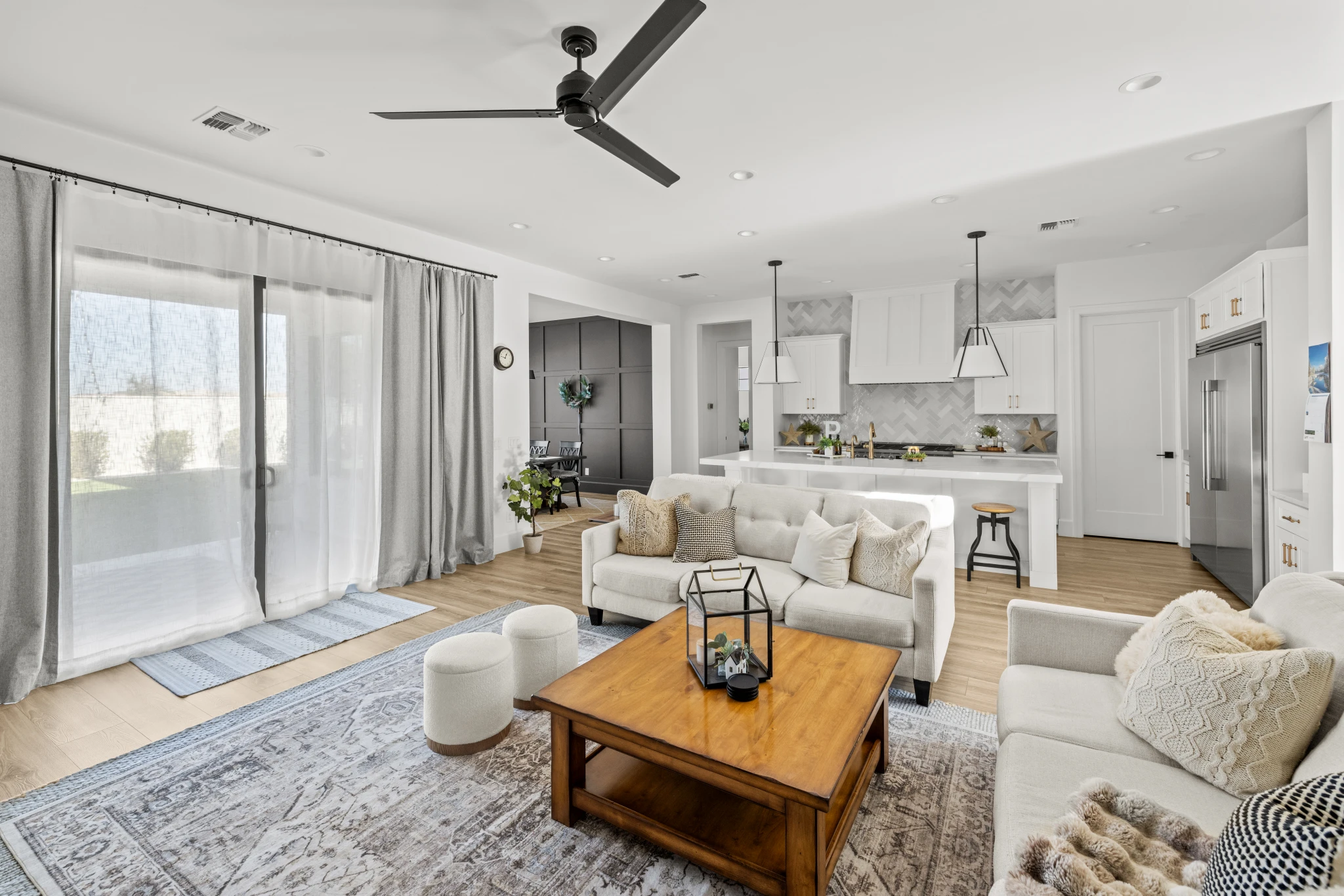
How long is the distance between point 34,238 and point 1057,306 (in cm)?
750

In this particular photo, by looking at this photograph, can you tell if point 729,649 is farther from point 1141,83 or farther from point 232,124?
point 232,124

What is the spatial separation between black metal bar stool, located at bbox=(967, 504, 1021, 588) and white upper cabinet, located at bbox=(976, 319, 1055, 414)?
2093 millimetres

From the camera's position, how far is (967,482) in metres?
4.89

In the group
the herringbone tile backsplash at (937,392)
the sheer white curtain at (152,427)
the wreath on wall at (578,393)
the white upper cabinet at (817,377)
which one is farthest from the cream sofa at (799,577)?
the wreath on wall at (578,393)

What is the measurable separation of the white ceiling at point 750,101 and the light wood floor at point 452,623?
8.40 ft

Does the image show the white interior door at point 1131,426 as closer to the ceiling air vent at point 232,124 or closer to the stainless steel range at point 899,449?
the stainless steel range at point 899,449

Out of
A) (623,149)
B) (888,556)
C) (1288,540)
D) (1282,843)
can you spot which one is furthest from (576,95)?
(1288,540)

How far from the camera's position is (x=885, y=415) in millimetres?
7336

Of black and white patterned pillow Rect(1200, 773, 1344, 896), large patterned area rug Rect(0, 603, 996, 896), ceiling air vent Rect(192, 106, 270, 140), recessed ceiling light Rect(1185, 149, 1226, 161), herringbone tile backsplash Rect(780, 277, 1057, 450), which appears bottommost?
large patterned area rug Rect(0, 603, 996, 896)

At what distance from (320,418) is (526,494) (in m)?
1.83

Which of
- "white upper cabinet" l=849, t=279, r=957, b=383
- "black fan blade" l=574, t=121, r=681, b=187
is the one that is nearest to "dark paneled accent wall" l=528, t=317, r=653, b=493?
"white upper cabinet" l=849, t=279, r=957, b=383

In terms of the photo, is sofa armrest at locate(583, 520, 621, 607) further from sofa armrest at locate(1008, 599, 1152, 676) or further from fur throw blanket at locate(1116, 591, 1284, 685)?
fur throw blanket at locate(1116, 591, 1284, 685)

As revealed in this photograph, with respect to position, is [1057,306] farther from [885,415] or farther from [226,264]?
[226,264]

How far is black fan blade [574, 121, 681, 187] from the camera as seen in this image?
231cm
